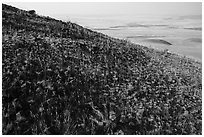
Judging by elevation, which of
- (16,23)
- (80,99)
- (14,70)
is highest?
(16,23)

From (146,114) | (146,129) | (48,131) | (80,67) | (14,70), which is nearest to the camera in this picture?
(48,131)

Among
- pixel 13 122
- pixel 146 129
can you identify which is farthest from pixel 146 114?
pixel 13 122

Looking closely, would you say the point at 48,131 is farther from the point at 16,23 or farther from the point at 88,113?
the point at 16,23

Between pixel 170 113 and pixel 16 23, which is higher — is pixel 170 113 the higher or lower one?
the lower one

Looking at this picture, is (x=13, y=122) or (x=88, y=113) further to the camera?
(x=88, y=113)

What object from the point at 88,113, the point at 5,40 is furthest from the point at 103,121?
the point at 5,40

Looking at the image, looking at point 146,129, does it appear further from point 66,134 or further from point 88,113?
point 66,134

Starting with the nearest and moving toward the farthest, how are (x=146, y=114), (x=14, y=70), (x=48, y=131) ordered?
1. (x=48, y=131)
2. (x=146, y=114)
3. (x=14, y=70)
